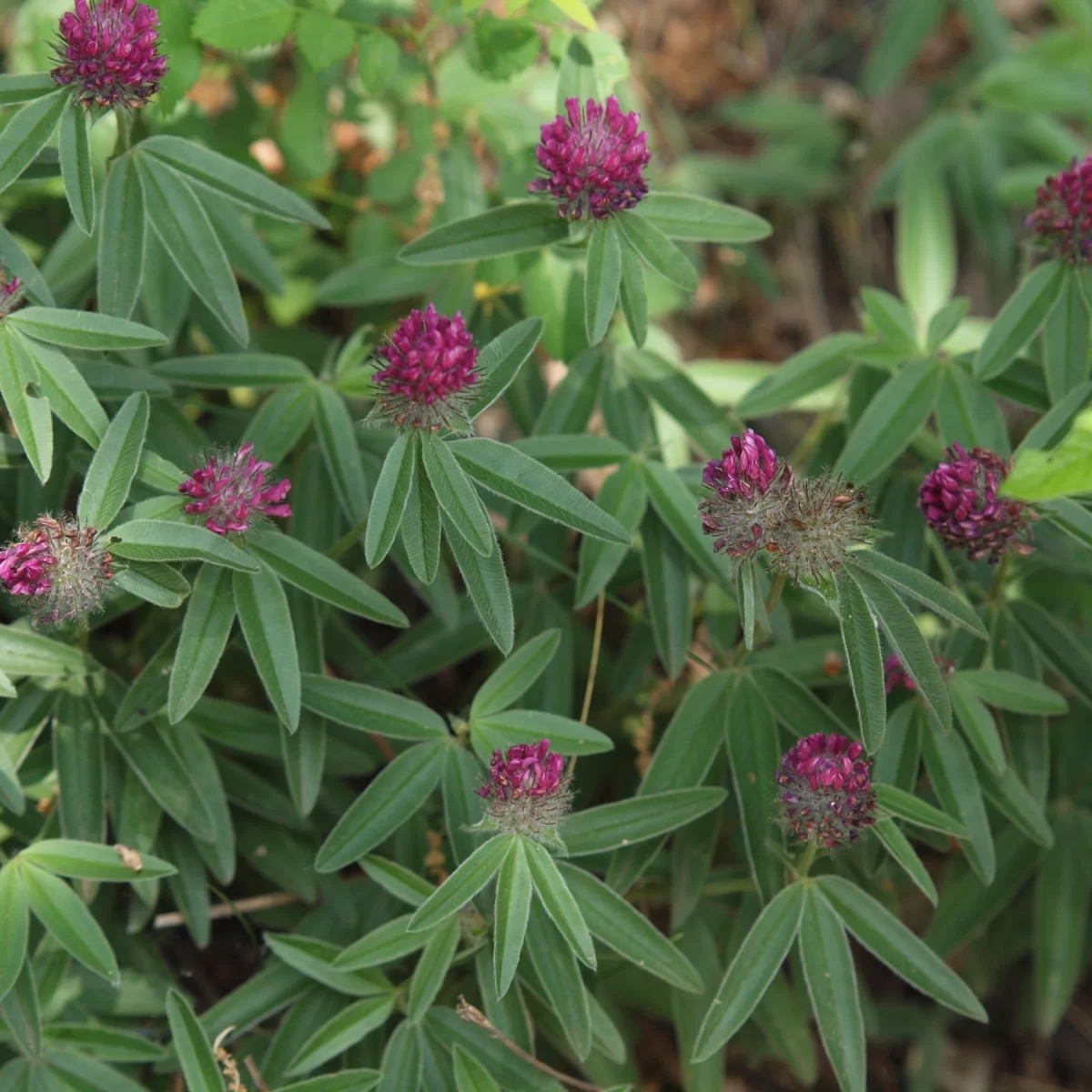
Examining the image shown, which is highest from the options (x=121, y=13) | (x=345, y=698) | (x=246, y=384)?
(x=121, y=13)

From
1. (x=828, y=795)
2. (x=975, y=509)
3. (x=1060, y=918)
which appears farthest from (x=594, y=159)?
(x=1060, y=918)

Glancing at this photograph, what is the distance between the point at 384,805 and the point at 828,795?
728 millimetres

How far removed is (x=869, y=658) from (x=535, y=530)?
917mm

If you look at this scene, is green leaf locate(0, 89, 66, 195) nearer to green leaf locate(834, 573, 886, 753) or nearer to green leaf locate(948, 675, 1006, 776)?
green leaf locate(834, 573, 886, 753)

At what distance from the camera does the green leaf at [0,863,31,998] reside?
5.89ft

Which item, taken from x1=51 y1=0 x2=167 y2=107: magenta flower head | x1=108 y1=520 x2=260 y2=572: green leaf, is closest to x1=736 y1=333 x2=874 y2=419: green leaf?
x1=108 y1=520 x2=260 y2=572: green leaf

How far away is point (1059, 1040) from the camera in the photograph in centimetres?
305

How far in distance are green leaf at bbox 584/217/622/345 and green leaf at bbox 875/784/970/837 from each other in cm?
85

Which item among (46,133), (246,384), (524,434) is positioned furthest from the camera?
(524,434)

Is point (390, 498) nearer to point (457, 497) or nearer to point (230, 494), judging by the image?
point (457, 497)

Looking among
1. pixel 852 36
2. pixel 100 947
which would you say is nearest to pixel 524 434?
pixel 100 947

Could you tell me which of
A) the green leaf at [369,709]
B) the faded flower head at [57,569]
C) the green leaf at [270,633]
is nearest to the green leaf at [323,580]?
the green leaf at [270,633]

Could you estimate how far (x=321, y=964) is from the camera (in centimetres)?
201

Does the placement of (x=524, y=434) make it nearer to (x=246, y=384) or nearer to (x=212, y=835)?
(x=246, y=384)
